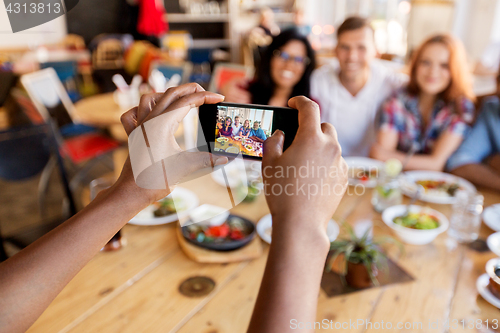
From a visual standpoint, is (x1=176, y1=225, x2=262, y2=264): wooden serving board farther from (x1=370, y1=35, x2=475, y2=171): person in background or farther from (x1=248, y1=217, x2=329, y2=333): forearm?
(x1=370, y1=35, x2=475, y2=171): person in background

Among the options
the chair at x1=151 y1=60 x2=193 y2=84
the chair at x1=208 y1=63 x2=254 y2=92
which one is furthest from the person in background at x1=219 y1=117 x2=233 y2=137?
the chair at x1=151 y1=60 x2=193 y2=84

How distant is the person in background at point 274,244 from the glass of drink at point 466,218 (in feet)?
2.49

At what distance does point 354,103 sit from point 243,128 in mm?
1406

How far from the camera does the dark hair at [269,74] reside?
1.91 m

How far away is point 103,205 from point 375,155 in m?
1.48

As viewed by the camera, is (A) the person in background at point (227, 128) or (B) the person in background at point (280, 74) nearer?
(A) the person in background at point (227, 128)

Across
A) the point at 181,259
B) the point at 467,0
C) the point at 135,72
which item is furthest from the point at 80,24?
the point at 181,259

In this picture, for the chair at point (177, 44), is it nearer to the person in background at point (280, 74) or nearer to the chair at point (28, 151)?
the person in background at point (280, 74)

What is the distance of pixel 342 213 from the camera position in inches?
47.0

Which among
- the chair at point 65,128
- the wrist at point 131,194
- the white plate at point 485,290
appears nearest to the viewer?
the wrist at point 131,194

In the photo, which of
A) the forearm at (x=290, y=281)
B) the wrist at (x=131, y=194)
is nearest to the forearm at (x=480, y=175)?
the forearm at (x=290, y=281)

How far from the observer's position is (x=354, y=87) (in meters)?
1.96

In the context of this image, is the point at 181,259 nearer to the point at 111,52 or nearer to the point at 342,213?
the point at 342,213

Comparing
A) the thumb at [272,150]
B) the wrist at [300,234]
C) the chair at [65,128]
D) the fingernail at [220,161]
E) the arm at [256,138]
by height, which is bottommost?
the chair at [65,128]
